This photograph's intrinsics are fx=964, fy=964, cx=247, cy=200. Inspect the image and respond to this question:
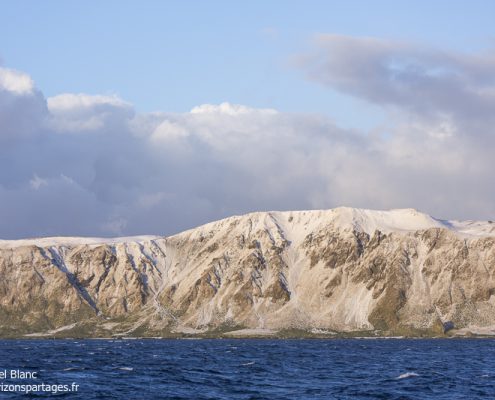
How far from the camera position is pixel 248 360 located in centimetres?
19712

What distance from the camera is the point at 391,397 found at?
11744 centimetres

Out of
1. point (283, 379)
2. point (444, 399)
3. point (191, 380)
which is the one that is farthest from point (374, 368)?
A: point (444, 399)

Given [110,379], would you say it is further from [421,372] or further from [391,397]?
[421,372]

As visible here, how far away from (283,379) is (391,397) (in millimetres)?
30254

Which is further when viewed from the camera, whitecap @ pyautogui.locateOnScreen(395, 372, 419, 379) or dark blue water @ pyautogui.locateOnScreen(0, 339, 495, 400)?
whitecap @ pyautogui.locateOnScreen(395, 372, 419, 379)

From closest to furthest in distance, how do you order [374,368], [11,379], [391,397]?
1. [391,397]
2. [11,379]
3. [374,368]

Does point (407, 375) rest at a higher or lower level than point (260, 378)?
lower

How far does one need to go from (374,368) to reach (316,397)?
2091 inches

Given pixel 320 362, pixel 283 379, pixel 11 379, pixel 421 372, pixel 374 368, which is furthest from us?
pixel 320 362

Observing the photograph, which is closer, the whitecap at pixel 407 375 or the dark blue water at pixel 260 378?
the dark blue water at pixel 260 378

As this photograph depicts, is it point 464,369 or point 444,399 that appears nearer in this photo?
point 444,399

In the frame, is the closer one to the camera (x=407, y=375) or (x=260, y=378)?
(x=260, y=378)

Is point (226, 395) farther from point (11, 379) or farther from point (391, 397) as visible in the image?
point (11, 379)

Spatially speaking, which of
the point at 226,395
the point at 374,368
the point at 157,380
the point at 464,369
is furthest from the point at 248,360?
the point at 226,395
